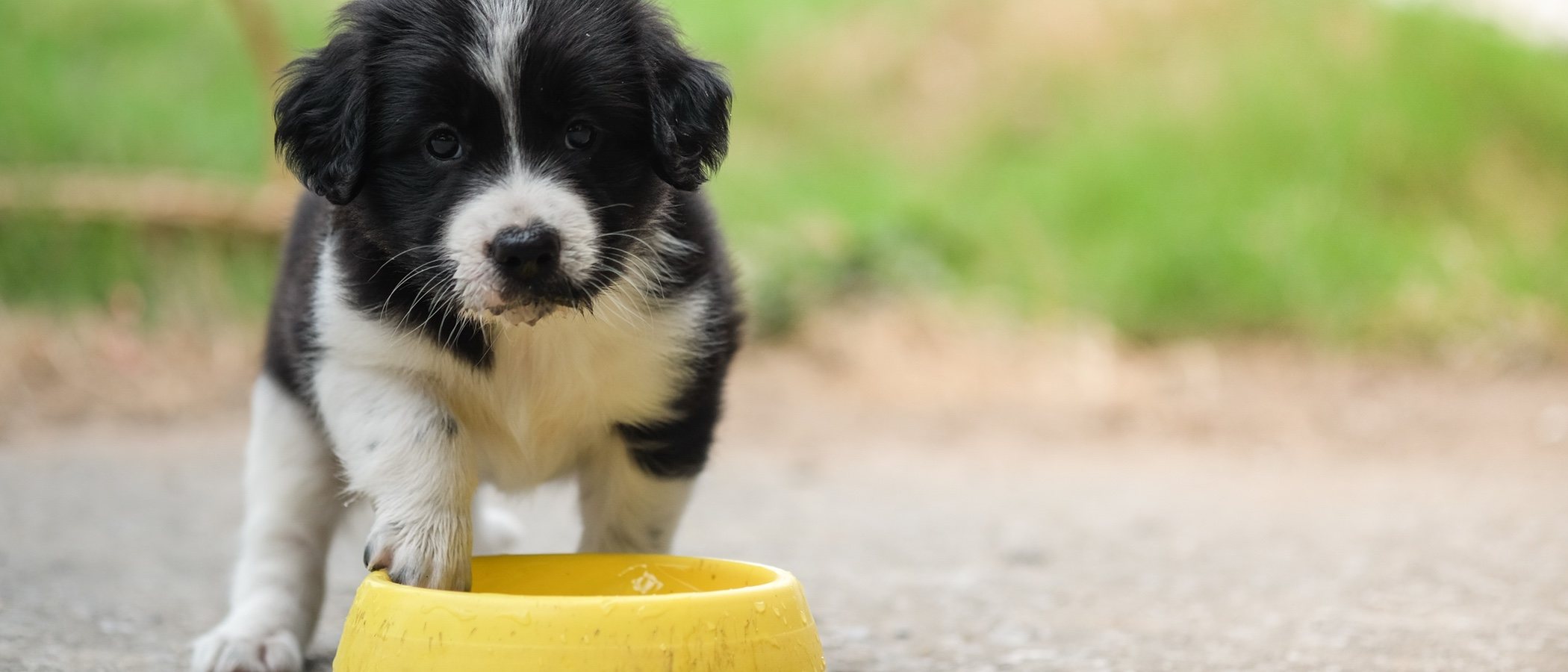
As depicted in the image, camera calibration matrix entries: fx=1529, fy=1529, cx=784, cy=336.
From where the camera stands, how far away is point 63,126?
11367mm

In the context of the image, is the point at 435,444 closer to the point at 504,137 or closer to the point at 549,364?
the point at 549,364

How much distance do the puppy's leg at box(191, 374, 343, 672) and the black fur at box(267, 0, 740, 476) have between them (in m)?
0.32

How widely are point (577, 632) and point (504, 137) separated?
3.13 feet

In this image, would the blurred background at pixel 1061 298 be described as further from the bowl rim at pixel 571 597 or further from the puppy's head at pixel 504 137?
the bowl rim at pixel 571 597

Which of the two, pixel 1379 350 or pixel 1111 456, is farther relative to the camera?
pixel 1379 350

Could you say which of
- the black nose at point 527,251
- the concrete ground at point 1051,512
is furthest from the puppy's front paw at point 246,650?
→ the black nose at point 527,251

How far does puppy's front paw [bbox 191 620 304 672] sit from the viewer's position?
10.6ft

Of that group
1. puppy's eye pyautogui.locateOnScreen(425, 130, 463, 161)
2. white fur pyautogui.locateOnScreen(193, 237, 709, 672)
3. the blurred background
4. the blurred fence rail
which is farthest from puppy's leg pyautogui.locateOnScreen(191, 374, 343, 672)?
the blurred fence rail

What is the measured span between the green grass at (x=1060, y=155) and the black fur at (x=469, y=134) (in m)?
7.02

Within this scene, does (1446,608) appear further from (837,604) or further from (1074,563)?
(837,604)

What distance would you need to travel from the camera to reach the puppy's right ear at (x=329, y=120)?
2.98 metres

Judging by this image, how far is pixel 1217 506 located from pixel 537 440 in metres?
3.77

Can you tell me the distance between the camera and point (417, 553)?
116 inches

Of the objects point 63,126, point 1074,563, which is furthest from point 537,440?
point 63,126
